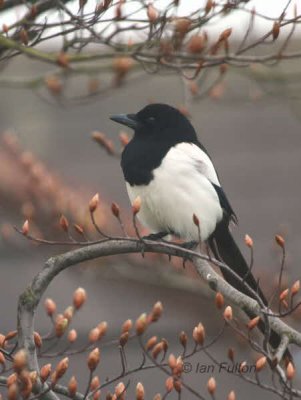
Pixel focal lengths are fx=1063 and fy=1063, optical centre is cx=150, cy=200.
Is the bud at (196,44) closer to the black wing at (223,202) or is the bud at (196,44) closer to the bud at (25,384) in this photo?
the black wing at (223,202)

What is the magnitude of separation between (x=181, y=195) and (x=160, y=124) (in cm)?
38

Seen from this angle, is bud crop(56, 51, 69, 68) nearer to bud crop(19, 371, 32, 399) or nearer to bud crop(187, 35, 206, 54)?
bud crop(187, 35, 206, 54)

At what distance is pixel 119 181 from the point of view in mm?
6215

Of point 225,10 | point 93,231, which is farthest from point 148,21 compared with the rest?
point 93,231

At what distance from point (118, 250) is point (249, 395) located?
8.18ft

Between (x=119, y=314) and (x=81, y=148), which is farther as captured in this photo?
(x=81, y=148)

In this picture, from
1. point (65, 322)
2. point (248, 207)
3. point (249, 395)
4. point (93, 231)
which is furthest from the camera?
point (248, 207)

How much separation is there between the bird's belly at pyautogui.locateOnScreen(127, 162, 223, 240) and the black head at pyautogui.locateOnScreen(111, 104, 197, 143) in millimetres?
234

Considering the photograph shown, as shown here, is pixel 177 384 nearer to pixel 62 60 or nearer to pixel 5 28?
pixel 62 60

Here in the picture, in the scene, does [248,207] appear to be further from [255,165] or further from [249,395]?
[249,395]

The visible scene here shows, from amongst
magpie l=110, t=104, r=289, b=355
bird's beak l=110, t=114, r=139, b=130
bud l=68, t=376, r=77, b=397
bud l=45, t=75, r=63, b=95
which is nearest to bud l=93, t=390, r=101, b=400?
bud l=68, t=376, r=77, b=397

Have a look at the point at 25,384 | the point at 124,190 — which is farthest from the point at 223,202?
the point at 124,190

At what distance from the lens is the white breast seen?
3.65m

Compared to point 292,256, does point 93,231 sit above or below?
above
